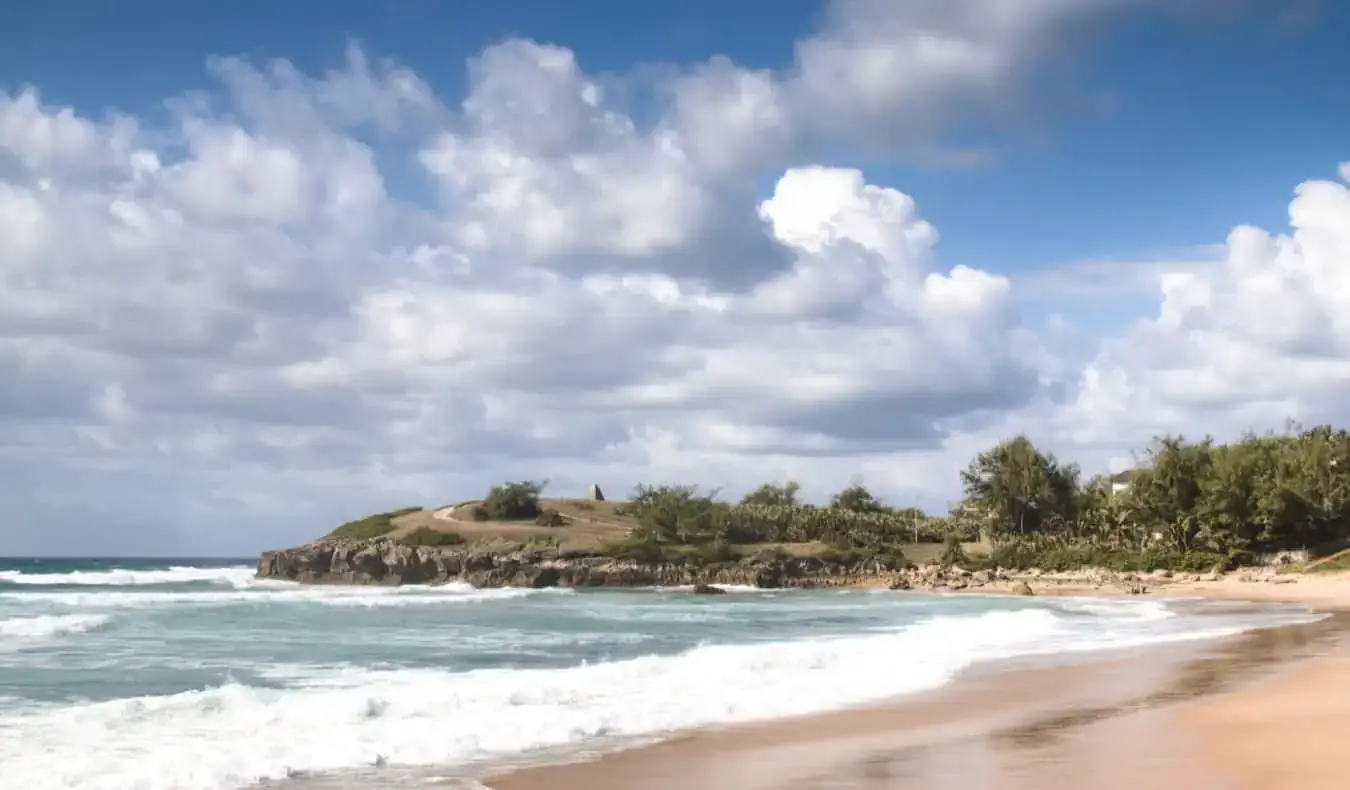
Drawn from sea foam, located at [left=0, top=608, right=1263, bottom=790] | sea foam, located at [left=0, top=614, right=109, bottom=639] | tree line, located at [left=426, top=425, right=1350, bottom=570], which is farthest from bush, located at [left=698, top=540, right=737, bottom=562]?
sea foam, located at [left=0, top=608, right=1263, bottom=790]

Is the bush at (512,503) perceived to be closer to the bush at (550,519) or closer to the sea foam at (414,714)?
the bush at (550,519)

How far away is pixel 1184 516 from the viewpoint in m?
71.4

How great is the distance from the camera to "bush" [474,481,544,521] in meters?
91.2

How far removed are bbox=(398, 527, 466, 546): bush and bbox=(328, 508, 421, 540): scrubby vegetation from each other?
347 centimetres

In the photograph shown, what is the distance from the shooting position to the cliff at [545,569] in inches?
2886

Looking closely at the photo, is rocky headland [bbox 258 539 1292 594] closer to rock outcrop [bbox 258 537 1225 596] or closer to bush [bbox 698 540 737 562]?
rock outcrop [bbox 258 537 1225 596]

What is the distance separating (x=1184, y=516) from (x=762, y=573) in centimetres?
2644

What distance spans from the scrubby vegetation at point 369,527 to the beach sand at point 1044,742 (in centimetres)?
6999

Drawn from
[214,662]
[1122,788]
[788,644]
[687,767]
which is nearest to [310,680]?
[214,662]

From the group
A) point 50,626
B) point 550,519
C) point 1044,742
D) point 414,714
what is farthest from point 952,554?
point 1044,742

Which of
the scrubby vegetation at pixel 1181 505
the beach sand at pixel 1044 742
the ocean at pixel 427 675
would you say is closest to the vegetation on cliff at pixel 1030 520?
the scrubby vegetation at pixel 1181 505

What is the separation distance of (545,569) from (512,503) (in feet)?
62.4

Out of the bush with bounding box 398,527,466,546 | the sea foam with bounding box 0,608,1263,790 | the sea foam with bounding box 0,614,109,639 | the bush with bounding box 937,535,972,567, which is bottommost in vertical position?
the sea foam with bounding box 0,608,1263,790

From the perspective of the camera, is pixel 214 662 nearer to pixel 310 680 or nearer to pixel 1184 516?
pixel 310 680
